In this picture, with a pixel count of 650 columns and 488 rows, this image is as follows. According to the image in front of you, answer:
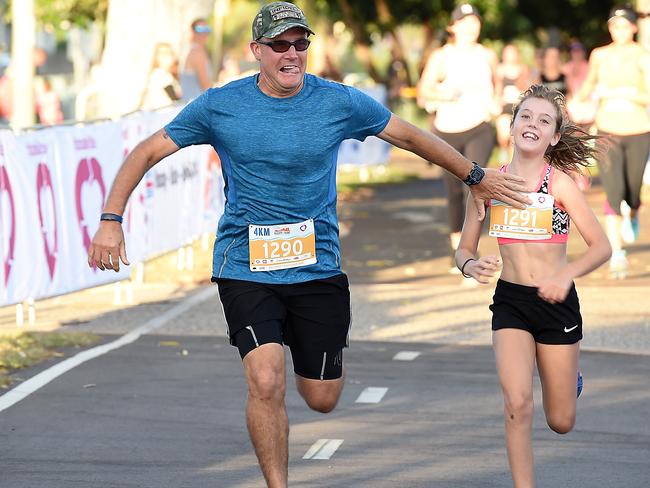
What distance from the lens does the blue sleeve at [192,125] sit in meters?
6.42

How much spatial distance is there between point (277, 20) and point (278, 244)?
0.85 m

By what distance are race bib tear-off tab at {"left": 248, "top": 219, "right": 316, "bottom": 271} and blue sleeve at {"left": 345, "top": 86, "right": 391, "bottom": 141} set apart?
0.41m

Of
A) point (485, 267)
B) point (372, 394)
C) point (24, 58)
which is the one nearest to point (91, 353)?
point (372, 394)

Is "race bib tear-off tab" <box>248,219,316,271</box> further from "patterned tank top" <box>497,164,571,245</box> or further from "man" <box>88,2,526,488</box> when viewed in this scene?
"patterned tank top" <box>497,164,571,245</box>

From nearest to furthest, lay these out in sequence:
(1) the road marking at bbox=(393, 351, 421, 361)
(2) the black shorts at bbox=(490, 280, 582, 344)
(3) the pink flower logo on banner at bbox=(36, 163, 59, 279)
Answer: (2) the black shorts at bbox=(490, 280, 582, 344)
(1) the road marking at bbox=(393, 351, 421, 361)
(3) the pink flower logo on banner at bbox=(36, 163, 59, 279)

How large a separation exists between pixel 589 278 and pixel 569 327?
7.40 metres

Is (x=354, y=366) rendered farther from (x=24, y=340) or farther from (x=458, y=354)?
(x=24, y=340)

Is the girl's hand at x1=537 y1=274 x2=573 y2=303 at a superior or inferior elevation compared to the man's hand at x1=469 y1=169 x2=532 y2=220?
inferior

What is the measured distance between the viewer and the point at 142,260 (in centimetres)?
1298

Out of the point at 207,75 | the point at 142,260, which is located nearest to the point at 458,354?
the point at 142,260

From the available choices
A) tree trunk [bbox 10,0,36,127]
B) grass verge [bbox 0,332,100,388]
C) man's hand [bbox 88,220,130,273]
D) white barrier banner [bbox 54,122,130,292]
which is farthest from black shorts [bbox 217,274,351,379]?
tree trunk [bbox 10,0,36,127]

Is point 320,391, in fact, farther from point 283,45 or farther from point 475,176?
point 283,45

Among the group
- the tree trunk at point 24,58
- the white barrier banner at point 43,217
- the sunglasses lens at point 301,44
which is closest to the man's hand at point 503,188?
the sunglasses lens at point 301,44

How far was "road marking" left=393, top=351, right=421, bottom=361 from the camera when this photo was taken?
1003cm
